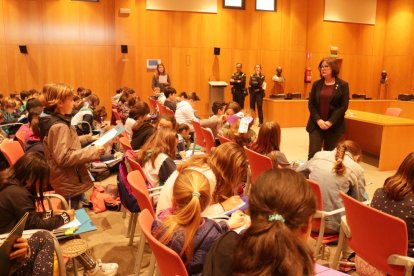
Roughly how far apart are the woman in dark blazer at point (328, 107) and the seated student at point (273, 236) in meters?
3.44

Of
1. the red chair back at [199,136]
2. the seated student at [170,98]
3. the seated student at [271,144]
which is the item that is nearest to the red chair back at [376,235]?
the seated student at [271,144]

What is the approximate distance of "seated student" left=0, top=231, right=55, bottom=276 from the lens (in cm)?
184

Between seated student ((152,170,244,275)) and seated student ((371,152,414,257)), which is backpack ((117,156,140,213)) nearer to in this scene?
seated student ((152,170,244,275))

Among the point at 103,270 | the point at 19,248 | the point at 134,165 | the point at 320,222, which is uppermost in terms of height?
the point at 134,165

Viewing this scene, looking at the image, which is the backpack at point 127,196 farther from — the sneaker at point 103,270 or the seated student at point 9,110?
the seated student at point 9,110

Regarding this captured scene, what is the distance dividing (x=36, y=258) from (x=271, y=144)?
237 centimetres

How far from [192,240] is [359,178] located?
5.60 ft

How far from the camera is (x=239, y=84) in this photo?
429 inches

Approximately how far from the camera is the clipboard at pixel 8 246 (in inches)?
62.9

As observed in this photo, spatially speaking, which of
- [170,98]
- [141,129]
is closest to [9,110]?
[170,98]

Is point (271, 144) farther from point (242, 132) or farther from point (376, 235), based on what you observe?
point (376, 235)

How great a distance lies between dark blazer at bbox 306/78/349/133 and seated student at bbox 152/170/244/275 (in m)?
3.27

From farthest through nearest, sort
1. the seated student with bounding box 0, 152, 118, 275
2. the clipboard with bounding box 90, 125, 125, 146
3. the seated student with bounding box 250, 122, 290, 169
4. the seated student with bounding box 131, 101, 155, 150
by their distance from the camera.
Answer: the seated student with bounding box 131, 101, 155, 150, the seated student with bounding box 250, 122, 290, 169, the clipboard with bounding box 90, 125, 125, 146, the seated student with bounding box 0, 152, 118, 275

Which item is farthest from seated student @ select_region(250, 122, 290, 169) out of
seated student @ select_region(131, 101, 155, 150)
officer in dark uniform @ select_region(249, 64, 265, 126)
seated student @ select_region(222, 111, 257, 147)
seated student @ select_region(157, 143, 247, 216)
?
officer in dark uniform @ select_region(249, 64, 265, 126)
